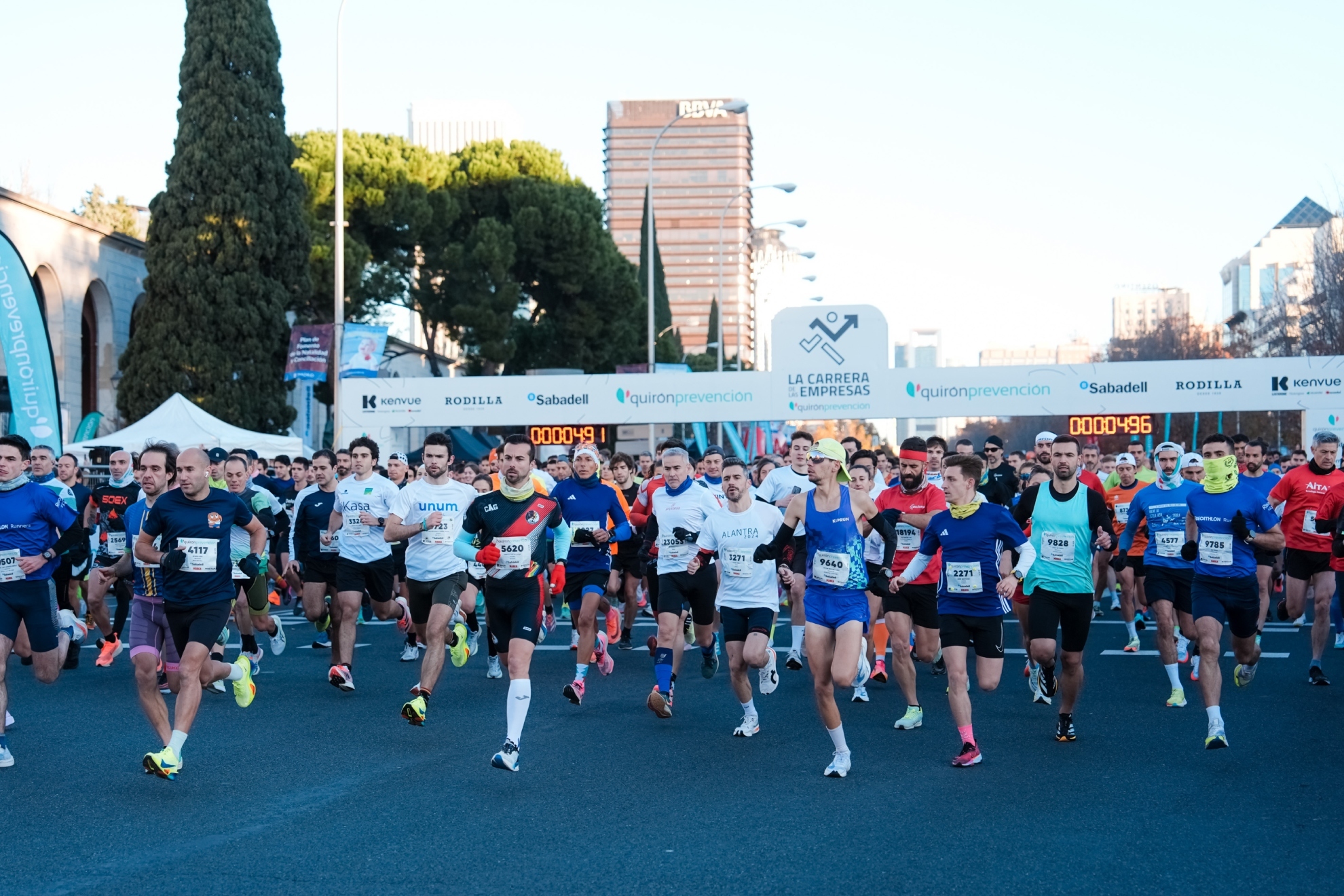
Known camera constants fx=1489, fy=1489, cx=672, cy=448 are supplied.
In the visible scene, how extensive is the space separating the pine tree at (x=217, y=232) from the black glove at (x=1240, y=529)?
28.3 m

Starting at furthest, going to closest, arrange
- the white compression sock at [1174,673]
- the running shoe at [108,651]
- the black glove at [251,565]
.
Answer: the running shoe at [108,651] < the white compression sock at [1174,673] < the black glove at [251,565]

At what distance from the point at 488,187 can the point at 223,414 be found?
1893 centimetres

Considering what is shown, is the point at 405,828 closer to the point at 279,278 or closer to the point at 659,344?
the point at 279,278

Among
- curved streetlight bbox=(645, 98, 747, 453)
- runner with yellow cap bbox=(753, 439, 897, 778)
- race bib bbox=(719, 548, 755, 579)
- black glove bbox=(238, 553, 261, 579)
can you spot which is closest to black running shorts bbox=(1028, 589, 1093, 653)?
runner with yellow cap bbox=(753, 439, 897, 778)

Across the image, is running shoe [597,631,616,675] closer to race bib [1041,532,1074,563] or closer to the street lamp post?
race bib [1041,532,1074,563]

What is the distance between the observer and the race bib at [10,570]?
921 cm

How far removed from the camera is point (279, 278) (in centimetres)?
3638

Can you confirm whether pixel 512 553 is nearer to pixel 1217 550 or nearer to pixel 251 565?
pixel 251 565

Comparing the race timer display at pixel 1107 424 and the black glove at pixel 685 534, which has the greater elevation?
the race timer display at pixel 1107 424

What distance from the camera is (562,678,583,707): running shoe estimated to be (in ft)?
34.8

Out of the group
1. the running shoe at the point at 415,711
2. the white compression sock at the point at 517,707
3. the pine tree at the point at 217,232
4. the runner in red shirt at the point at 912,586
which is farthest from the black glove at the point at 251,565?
the pine tree at the point at 217,232

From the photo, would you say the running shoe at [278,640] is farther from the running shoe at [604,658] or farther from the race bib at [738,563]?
the race bib at [738,563]

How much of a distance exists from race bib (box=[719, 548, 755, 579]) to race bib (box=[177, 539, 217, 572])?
3362 millimetres

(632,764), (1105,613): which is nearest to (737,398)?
(1105,613)
